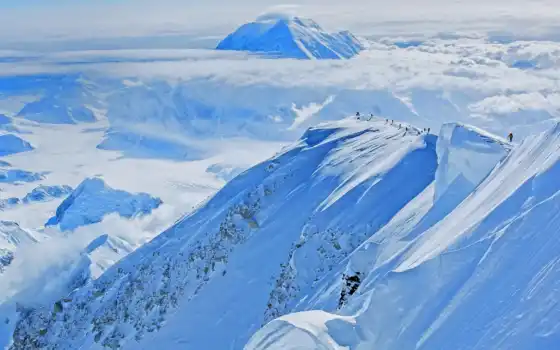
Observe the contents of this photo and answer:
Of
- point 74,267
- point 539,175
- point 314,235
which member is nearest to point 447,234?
point 539,175

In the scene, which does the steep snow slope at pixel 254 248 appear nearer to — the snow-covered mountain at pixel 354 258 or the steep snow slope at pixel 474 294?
the snow-covered mountain at pixel 354 258

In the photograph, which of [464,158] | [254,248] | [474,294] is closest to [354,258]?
[464,158]

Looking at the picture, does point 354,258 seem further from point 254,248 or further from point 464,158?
point 254,248

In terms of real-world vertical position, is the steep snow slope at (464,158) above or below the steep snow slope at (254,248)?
above

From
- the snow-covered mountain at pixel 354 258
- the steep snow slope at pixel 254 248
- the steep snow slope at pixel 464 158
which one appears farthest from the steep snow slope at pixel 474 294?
the steep snow slope at pixel 254 248

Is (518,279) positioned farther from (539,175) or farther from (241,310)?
(241,310)

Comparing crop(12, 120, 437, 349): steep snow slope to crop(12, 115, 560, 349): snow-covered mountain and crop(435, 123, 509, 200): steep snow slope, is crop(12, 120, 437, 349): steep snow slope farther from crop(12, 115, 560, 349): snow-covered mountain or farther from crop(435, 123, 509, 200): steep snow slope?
crop(435, 123, 509, 200): steep snow slope
